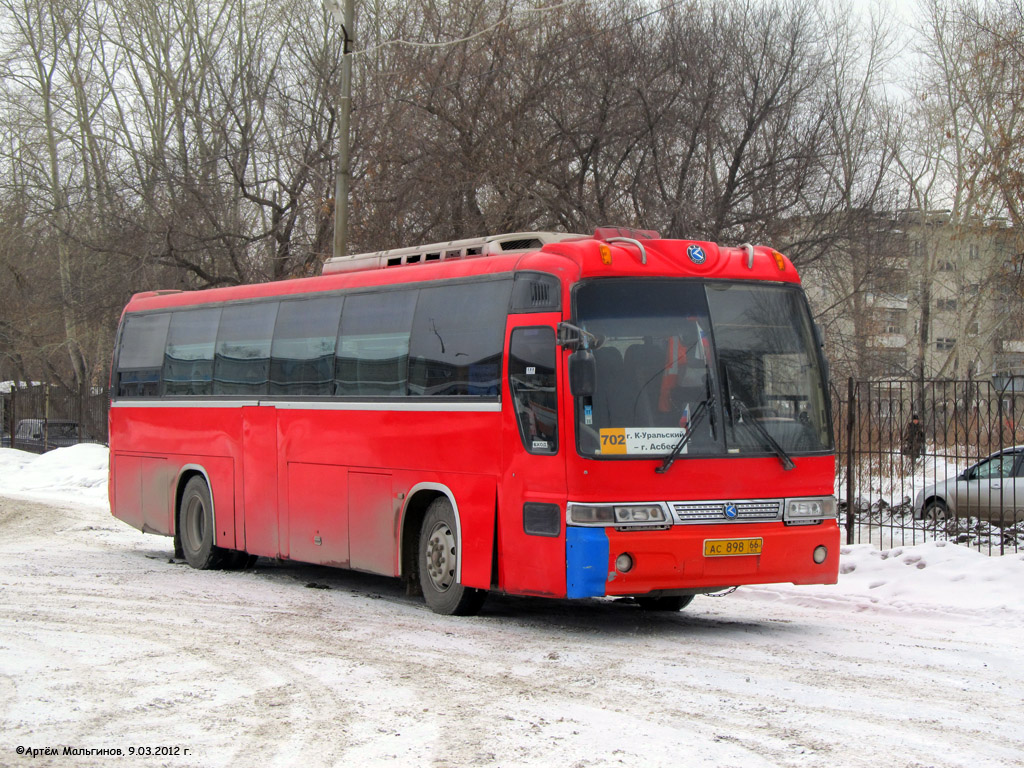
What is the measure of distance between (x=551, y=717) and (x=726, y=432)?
12.3 ft

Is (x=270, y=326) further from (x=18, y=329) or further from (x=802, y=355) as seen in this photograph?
(x=18, y=329)

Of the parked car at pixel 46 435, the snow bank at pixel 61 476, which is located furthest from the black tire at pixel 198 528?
the parked car at pixel 46 435

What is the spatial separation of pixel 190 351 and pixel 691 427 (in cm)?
785

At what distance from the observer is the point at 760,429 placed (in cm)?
1018

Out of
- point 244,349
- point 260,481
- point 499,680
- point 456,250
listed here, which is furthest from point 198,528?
point 499,680

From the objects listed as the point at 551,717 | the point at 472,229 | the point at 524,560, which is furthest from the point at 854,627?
the point at 472,229

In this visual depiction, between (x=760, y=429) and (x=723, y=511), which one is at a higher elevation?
(x=760, y=429)

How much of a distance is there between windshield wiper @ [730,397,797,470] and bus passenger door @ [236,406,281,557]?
5.66m

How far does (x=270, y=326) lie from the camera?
14.0 m

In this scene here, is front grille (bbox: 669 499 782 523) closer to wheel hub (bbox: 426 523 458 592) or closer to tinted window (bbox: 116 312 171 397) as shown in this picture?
wheel hub (bbox: 426 523 458 592)

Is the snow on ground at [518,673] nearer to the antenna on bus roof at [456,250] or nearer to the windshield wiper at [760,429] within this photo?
the windshield wiper at [760,429]

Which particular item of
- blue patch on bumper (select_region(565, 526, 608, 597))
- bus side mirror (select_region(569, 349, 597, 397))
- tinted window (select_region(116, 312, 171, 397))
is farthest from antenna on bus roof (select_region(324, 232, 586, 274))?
tinted window (select_region(116, 312, 171, 397))

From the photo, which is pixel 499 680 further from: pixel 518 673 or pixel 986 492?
pixel 986 492

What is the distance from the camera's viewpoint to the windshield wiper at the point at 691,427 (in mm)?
9734
